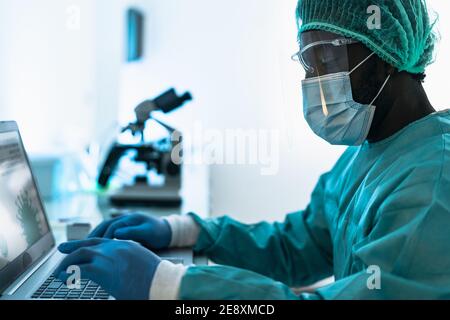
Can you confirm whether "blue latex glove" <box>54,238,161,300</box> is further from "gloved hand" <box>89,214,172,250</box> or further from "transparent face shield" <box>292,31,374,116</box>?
"transparent face shield" <box>292,31,374,116</box>

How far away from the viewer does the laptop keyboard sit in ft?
2.86

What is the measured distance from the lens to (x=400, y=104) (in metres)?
1.05

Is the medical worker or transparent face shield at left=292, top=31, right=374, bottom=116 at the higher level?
transparent face shield at left=292, top=31, right=374, bottom=116

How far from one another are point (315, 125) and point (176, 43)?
1950 mm

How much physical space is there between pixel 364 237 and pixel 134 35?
88.3 inches

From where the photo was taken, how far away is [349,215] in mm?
1085

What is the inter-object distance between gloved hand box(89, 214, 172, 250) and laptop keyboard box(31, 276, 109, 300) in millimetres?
241

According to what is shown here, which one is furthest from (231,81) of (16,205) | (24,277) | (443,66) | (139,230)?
(24,277)

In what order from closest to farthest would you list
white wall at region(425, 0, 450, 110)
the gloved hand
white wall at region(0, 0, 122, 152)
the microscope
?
the gloved hand < white wall at region(425, 0, 450, 110) < the microscope < white wall at region(0, 0, 122, 152)

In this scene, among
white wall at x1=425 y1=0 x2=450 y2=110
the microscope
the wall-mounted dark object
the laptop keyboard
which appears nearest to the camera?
the laptop keyboard

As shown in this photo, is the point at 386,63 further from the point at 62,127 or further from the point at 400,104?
the point at 62,127
